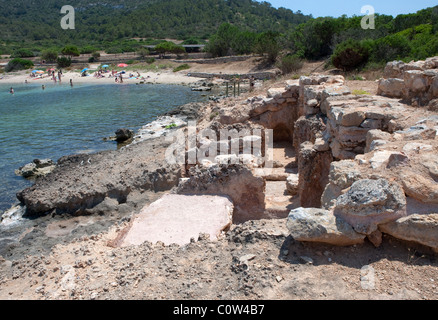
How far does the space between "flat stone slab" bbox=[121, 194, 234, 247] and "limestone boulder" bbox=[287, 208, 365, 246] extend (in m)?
1.61

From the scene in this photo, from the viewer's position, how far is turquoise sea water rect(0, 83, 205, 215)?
17350 mm

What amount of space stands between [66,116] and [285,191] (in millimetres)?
22442

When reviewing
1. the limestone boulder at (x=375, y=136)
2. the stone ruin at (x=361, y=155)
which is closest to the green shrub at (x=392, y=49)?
the stone ruin at (x=361, y=155)

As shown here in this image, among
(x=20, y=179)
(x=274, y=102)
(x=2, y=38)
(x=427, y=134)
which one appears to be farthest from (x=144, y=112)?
(x=2, y=38)

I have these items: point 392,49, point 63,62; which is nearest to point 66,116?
point 392,49

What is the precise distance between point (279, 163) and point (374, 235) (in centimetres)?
711

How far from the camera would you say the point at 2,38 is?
88.4m

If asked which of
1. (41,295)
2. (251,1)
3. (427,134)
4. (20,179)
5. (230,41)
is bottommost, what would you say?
(20,179)

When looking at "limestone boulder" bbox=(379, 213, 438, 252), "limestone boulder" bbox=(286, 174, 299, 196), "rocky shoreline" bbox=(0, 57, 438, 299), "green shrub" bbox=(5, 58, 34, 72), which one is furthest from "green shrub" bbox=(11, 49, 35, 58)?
"limestone boulder" bbox=(379, 213, 438, 252)

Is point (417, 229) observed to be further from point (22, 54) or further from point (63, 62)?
point (22, 54)

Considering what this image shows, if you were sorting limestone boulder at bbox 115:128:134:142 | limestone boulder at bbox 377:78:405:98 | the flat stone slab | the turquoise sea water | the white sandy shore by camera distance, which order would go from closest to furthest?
the flat stone slab → limestone boulder at bbox 377:78:405:98 → the turquoise sea water → limestone boulder at bbox 115:128:134:142 → the white sandy shore

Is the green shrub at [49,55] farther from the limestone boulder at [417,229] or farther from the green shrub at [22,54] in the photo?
the limestone boulder at [417,229]

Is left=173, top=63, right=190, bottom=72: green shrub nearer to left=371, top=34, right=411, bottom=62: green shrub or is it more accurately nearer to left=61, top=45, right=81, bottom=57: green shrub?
left=61, top=45, right=81, bottom=57: green shrub
